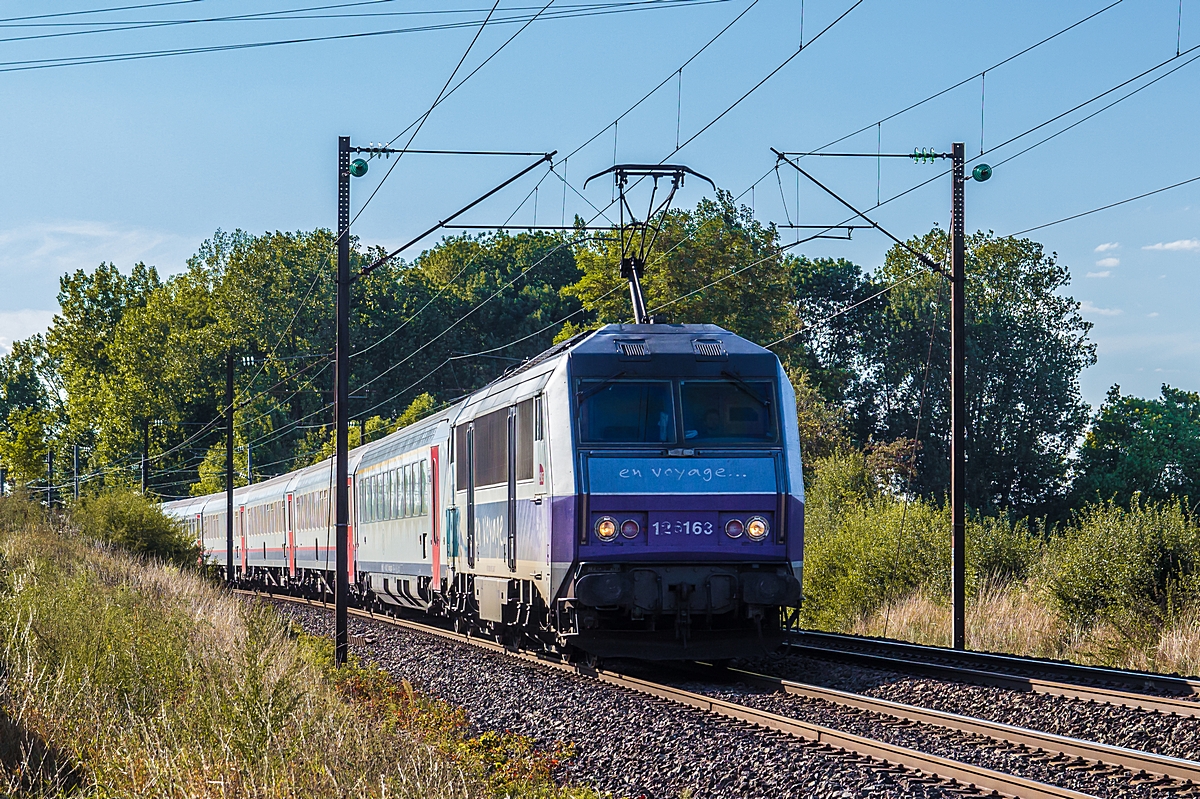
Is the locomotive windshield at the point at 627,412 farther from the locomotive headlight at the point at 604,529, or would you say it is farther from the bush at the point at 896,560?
the bush at the point at 896,560

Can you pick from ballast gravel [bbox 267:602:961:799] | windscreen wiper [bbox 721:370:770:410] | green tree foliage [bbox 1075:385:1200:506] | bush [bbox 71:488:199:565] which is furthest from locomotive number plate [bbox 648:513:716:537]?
green tree foliage [bbox 1075:385:1200:506]

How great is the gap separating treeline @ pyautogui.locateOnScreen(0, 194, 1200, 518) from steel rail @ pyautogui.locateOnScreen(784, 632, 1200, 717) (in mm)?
29813

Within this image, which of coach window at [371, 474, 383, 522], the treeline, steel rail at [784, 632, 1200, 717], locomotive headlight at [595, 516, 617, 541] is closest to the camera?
steel rail at [784, 632, 1200, 717]

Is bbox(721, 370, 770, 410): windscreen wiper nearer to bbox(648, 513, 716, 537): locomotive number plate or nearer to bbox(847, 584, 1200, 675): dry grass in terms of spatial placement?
bbox(648, 513, 716, 537): locomotive number plate

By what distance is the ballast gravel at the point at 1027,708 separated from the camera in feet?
31.8

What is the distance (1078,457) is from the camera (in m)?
63.3

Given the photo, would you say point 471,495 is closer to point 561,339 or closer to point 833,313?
point 561,339

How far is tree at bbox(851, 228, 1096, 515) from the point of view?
202ft

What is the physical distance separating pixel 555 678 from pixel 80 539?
72.6 feet

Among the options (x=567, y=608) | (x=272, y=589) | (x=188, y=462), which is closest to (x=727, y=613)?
(x=567, y=608)

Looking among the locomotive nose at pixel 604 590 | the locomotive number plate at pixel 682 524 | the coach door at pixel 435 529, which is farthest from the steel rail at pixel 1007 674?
the coach door at pixel 435 529

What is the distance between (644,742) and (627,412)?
4485 millimetres

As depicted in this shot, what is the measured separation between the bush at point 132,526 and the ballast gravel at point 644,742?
2182 cm

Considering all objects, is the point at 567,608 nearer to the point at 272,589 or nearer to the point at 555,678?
the point at 555,678
